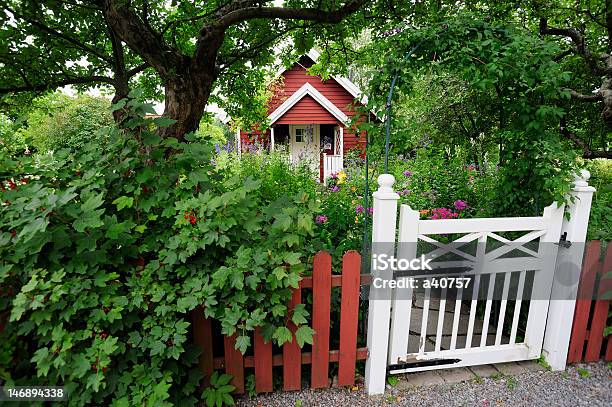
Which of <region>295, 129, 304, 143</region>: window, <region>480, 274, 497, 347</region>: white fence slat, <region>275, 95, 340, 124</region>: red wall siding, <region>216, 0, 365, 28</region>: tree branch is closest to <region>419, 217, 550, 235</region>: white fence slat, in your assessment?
→ <region>480, 274, 497, 347</region>: white fence slat

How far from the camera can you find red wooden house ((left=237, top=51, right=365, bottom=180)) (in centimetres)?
1115

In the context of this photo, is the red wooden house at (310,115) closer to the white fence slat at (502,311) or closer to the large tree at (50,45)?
the large tree at (50,45)

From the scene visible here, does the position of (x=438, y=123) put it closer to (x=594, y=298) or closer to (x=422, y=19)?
(x=422, y=19)

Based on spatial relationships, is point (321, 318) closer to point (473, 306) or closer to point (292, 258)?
point (292, 258)

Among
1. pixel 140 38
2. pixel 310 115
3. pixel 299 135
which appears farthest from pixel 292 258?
pixel 299 135

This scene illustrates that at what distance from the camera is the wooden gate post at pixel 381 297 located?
202 centimetres

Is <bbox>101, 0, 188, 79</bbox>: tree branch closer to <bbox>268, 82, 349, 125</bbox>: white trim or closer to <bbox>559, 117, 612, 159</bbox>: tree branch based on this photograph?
<bbox>559, 117, 612, 159</bbox>: tree branch

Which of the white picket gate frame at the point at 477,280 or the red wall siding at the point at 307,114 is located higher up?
the red wall siding at the point at 307,114

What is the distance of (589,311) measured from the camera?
8.15ft

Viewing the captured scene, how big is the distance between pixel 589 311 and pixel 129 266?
317 cm

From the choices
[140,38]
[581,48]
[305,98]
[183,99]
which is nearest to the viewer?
[140,38]

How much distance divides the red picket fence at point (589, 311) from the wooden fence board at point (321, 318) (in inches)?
73.2

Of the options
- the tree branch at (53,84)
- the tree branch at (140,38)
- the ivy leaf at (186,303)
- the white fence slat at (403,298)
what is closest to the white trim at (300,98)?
the tree branch at (53,84)

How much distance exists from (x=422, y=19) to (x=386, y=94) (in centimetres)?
224
